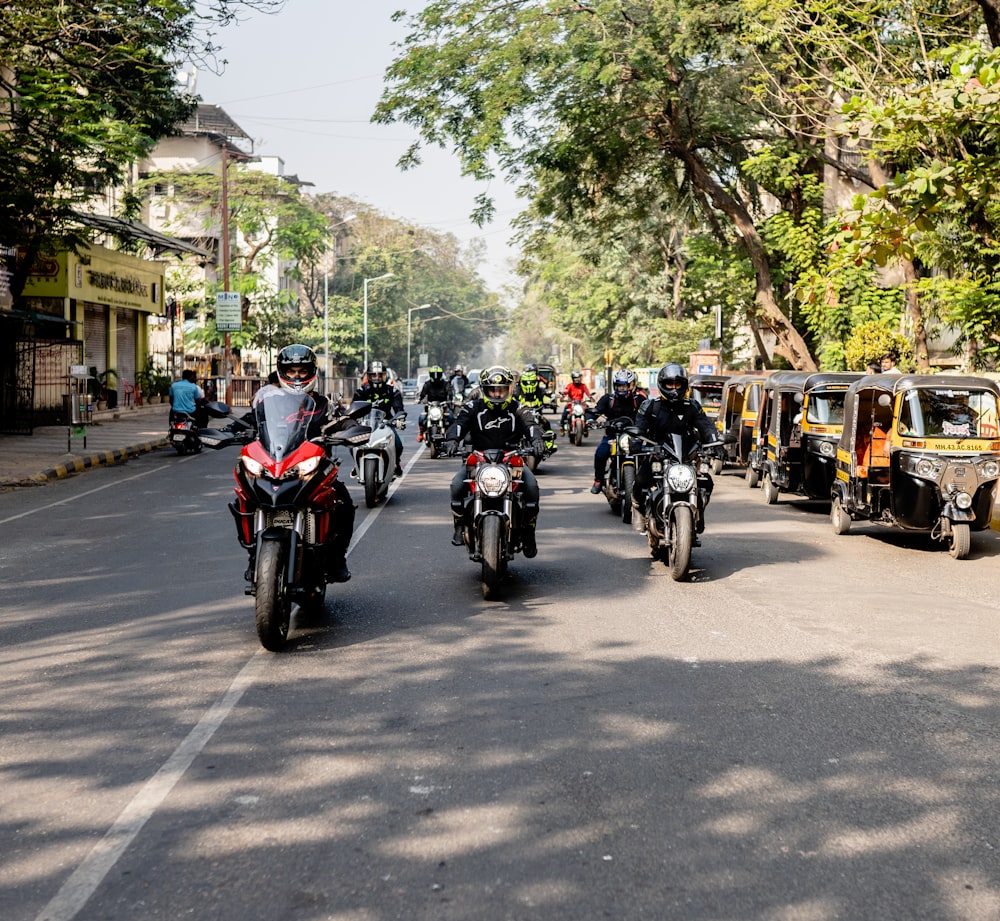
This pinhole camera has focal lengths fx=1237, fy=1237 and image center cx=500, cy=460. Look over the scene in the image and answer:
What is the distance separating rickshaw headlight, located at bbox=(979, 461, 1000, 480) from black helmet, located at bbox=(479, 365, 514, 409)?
5.44 meters

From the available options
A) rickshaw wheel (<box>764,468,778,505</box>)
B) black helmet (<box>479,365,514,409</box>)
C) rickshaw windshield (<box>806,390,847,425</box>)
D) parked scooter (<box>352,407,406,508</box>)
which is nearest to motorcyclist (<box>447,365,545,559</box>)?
black helmet (<box>479,365,514,409</box>)

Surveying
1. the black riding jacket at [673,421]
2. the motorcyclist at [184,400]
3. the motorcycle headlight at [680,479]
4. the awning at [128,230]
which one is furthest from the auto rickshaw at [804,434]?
the awning at [128,230]

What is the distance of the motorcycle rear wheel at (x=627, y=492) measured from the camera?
14805 millimetres

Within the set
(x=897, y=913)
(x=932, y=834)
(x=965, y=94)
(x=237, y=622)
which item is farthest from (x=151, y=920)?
(x=965, y=94)

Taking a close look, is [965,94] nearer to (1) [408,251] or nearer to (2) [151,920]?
(2) [151,920]

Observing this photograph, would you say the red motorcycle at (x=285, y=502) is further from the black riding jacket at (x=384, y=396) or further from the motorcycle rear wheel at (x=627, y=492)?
the black riding jacket at (x=384, y=396)

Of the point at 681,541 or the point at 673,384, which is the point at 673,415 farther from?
the point at 681,541

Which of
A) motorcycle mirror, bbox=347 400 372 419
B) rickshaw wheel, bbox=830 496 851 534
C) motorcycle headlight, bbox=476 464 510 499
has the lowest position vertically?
rickshaw wheel, bbox=830 496 851 534

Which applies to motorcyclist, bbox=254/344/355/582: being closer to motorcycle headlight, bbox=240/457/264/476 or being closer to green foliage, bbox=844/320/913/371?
motorcycle headlight, bbox=240/457/264/476

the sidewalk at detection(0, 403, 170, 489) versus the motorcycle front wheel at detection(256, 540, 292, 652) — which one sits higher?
the motorcycle front wheel at detection(256, 540, 292, 652)

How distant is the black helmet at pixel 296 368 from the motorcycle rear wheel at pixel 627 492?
266 inches

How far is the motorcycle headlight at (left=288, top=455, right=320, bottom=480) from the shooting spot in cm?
780

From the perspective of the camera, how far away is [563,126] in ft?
97.8

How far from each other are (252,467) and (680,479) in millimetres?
4361
